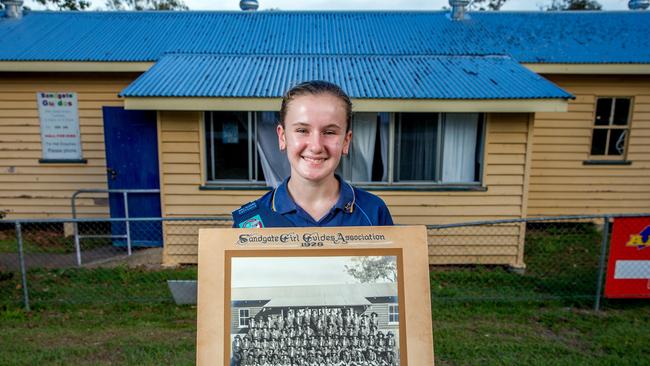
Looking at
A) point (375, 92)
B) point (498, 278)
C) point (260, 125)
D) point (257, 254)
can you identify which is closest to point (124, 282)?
point (260, 125)

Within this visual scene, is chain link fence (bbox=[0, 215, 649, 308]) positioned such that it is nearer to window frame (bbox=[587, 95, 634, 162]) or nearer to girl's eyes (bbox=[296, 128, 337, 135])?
window frame (bbox=[587, 95, 634, 162])

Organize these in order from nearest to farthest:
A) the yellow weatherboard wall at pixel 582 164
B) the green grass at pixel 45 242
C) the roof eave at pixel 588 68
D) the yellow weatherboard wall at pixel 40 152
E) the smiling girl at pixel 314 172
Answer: the smiling girl at pixel 314 172, the green grass at pixel 45 242, the roof eave at pixel 588 68, the yellow weatherboard wall at pixel 40 152, the yellow weatherboard wall at pixel 582 164

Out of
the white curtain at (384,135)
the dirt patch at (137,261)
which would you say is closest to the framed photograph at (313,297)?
the white curtain at (384,135)

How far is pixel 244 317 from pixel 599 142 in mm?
9723

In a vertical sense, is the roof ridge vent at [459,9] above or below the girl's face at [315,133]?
above

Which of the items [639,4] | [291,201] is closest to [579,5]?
[639,4]

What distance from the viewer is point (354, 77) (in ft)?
22.0

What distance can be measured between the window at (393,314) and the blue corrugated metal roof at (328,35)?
23.1ft

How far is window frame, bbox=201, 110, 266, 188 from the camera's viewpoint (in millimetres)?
6605

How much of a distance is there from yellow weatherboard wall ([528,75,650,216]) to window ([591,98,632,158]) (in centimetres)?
13

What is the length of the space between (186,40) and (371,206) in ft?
25.9

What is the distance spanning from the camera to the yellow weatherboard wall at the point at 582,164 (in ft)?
27.9

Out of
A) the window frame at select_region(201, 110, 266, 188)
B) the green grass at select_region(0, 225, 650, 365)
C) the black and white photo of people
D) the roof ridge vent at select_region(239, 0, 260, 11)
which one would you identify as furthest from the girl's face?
the roof ridge vent at select_region(239, 0, 260, 11)

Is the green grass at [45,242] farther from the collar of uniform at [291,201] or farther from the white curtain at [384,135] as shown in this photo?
the collar of uniform at [291,201]
